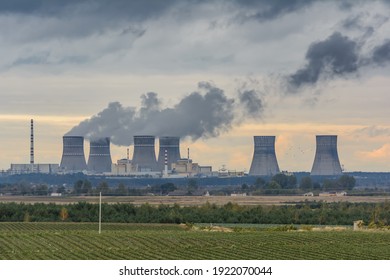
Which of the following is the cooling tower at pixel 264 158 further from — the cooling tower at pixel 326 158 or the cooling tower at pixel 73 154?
the cooling tower at pixel 73 154

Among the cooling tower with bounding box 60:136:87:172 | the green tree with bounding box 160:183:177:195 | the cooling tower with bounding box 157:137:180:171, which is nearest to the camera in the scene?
the green tree with bounding box 160:183:177:195

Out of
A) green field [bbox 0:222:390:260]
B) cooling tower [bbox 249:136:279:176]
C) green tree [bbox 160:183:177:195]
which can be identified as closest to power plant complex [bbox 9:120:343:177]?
cooling tower [bbox 249:136:279:176]

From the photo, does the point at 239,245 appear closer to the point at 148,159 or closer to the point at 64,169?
the point at 148,159

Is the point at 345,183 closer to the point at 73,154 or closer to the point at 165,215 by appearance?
the point at 73,154

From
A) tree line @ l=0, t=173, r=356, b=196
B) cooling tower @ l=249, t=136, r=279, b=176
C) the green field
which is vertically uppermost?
cooling tower @ l=249, t=136, r=279, b=176

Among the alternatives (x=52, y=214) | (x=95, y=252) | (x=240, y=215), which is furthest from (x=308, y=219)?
(x=95, y=252)

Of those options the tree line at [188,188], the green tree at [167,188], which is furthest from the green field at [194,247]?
the green tree at [167,188]

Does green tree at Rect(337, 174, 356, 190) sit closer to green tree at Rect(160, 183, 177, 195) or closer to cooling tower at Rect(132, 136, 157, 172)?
green tree at Rect(160, 183, 177, 195)

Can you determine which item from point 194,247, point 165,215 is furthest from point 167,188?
point 194,247
